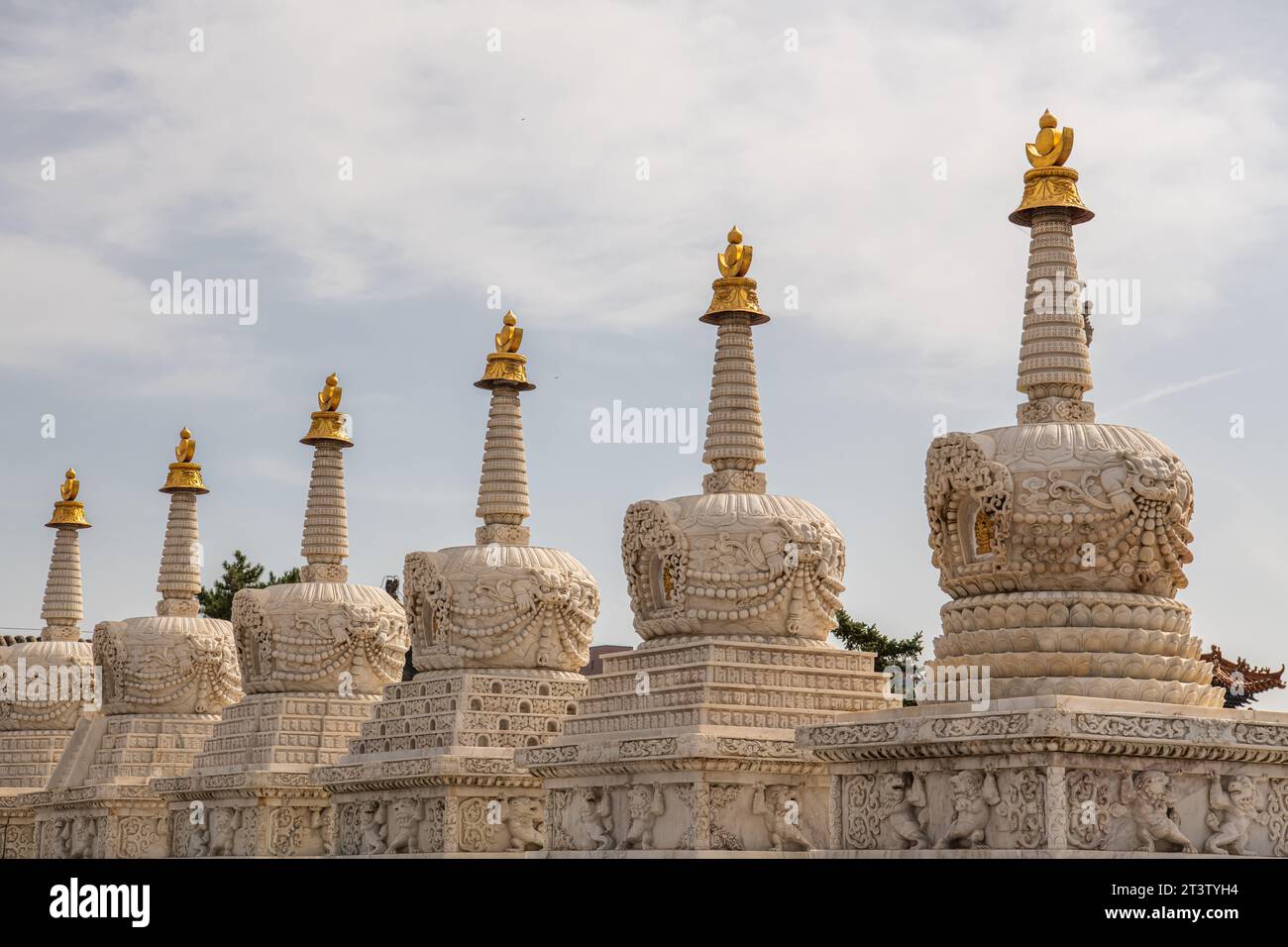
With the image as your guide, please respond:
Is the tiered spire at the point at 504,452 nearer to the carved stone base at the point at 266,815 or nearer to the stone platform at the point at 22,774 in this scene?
the carved stone base at the point at 266,815

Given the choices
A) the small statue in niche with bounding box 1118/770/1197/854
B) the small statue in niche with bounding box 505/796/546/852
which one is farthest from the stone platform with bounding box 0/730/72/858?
the small statue in niche with bounding box 1118/770/1197/854

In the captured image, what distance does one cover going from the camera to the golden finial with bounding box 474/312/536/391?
40188mm

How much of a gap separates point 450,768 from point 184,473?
17.4 m

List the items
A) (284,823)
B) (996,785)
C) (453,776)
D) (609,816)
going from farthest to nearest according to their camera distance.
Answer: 1. (284,823)
2. (453,776)
3. (609,816)
4. (996,785)

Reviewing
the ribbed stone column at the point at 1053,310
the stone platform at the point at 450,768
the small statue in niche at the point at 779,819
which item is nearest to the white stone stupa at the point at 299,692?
the stone platform at the point at 450,768

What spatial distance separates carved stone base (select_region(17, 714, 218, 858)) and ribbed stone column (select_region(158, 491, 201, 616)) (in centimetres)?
280

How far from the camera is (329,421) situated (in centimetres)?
4506

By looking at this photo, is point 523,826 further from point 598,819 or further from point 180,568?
point 180,568

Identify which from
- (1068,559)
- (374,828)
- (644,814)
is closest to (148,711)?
(374,828)

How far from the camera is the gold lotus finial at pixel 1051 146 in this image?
28312mm

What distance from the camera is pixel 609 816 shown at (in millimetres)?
31719
